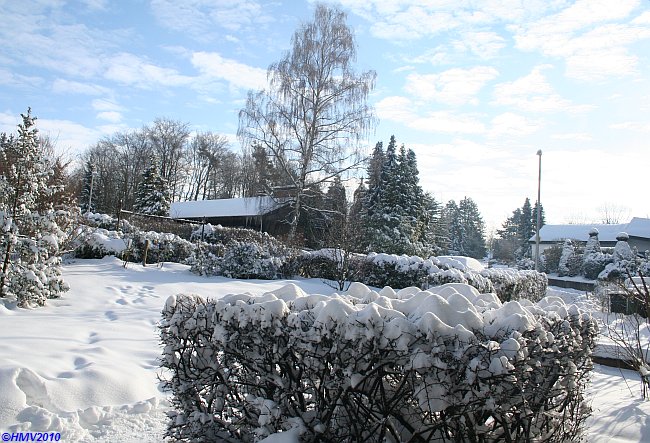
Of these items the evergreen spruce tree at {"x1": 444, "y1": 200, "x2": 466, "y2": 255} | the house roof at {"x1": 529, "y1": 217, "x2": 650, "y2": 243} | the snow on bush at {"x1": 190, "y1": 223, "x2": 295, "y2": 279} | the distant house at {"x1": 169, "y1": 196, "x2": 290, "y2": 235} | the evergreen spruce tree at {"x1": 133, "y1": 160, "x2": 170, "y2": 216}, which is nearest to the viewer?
the snow on bush at {"x1": 190, "y1": 223, "x2": 295, "y2": 279}

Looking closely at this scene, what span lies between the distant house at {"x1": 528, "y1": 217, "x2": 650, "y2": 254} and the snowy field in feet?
140

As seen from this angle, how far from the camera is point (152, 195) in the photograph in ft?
118

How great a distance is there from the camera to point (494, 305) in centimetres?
305

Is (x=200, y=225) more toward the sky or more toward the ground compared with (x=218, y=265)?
more toward the sky

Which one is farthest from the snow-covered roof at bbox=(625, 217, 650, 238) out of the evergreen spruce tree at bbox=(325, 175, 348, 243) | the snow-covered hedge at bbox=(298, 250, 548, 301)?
the evergreen spruce tree at bbox=(325, 175, 348, 243)

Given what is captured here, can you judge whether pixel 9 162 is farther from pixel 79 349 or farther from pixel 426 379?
pixel 426 379

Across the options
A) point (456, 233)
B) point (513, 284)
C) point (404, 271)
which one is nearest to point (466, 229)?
point (456, 233)

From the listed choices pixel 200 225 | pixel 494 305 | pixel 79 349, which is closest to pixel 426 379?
pixel 494 305

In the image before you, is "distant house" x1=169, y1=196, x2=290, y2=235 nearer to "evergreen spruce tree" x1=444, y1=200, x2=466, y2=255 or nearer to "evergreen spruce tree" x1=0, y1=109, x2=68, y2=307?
"evergreen spruce tree" x1=0, y1=109, x2=68, y2=307

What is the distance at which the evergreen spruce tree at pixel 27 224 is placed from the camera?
24.6ft

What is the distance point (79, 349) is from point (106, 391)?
1.16m

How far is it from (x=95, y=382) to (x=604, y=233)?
56.9 metres

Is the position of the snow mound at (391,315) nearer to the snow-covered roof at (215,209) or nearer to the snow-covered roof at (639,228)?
the snow-covered roof at (215,209)

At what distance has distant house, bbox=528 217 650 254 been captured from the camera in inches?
1695
